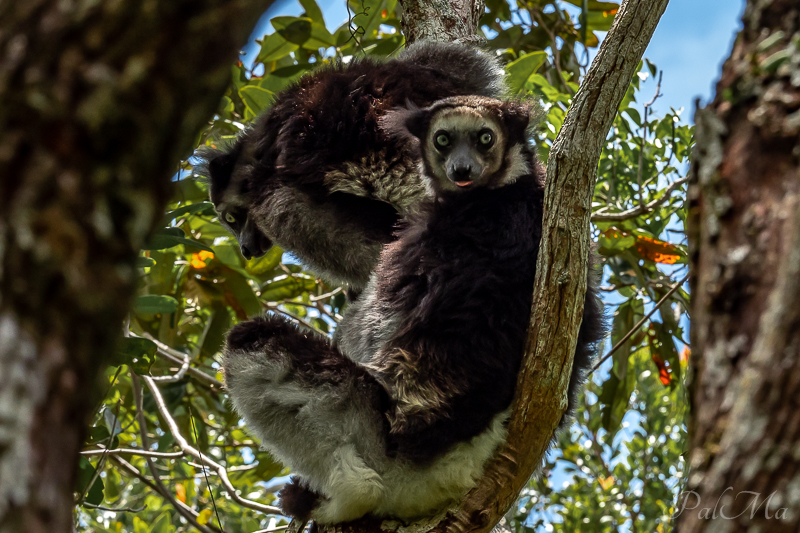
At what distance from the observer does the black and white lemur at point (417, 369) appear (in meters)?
3.83

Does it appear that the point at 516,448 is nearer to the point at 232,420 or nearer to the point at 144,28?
the point at 144,28

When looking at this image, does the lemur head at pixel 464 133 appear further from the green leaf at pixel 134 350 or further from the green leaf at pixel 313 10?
the green leaf at pixel 313 10

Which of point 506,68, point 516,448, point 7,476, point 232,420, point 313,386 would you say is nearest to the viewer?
point 7,476

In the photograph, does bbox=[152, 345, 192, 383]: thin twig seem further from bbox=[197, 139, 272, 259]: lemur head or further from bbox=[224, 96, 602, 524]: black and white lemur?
bbox=[224, 96, 602, 524]: black and white lemur

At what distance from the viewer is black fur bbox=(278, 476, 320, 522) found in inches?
160

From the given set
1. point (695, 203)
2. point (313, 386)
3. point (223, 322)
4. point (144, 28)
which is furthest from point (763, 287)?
point (223, 322)

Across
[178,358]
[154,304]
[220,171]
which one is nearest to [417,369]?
[154,304]

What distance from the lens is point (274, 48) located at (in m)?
6.42

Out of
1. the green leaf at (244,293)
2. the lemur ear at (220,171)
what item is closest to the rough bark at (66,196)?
the lemur ear at (220,171)

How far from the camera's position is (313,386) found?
4.00 meters

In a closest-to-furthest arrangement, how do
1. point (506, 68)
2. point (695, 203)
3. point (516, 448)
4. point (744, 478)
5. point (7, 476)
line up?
point (7, 476) < point (744, 478) < point (695, 203) < point (516, 448) < point (506, 68)

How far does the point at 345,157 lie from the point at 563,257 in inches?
80.8

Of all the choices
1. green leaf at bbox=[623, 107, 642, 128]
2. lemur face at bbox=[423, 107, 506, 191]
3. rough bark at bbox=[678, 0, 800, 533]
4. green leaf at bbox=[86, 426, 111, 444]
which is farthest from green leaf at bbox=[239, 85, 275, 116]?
rough bark at bbox=[678, 0, 800, 533]

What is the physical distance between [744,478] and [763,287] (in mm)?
376
